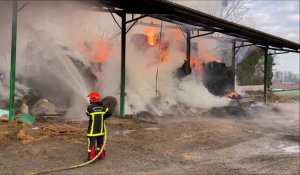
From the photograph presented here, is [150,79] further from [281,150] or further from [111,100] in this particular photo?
[281,150]

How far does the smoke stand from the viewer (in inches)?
541

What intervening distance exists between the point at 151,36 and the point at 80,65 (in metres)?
5.12

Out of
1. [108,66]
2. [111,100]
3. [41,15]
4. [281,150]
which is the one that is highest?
[41,15]

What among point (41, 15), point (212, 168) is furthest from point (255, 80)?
point (212, 168)

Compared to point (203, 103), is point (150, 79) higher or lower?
higher

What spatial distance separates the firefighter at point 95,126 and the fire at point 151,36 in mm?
11768

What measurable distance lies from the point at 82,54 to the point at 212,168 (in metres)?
10.4

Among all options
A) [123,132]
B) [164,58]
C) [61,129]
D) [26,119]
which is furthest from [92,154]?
[164,58]

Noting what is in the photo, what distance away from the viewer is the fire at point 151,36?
1941cm

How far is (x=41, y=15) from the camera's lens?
13.3 meters

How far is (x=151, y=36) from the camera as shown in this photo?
19.5 m

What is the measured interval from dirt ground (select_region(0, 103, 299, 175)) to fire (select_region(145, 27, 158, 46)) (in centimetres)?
748

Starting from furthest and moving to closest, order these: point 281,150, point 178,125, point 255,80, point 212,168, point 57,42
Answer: point 255,80 → point 57,42 → point 178,125 → point 281,150 → point 212,168

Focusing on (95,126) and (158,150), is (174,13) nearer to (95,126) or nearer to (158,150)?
(158,150)
